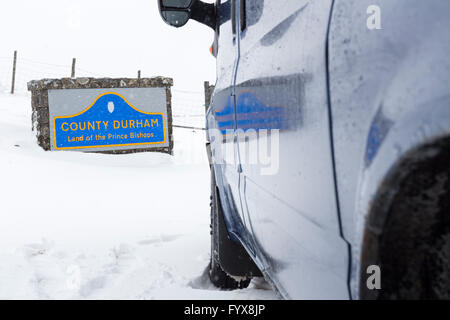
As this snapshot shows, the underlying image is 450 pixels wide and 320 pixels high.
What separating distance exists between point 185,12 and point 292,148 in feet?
5.38

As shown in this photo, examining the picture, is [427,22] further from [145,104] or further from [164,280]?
[145,104]

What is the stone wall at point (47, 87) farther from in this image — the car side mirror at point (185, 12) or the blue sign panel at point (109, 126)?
the car side mirror at point (185, 12)

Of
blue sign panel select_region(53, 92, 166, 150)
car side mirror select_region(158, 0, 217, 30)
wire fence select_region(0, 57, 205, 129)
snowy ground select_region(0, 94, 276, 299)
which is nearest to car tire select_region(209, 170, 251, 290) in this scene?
snowy ground select_region(0, 94, 276, 299)

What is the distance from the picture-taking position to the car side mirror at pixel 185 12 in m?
2.40

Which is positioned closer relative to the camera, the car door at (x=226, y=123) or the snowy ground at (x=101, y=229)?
the car door at (x=226, y=123)

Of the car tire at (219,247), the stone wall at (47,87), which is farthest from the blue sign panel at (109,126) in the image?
the car tire at (219,247)

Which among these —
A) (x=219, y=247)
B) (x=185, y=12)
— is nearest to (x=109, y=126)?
(x=219, y=247)

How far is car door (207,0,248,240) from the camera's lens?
1974 millimetres

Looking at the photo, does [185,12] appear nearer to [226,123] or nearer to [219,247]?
[226,123]

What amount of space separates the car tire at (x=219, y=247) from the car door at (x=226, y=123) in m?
0.10

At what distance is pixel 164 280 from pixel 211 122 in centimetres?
118

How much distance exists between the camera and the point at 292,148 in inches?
43.0

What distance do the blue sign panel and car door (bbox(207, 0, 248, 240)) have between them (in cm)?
664

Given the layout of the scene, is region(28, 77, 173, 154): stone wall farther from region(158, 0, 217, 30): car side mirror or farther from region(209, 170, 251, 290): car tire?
region(158, 0, 217, 30): car side mirror
